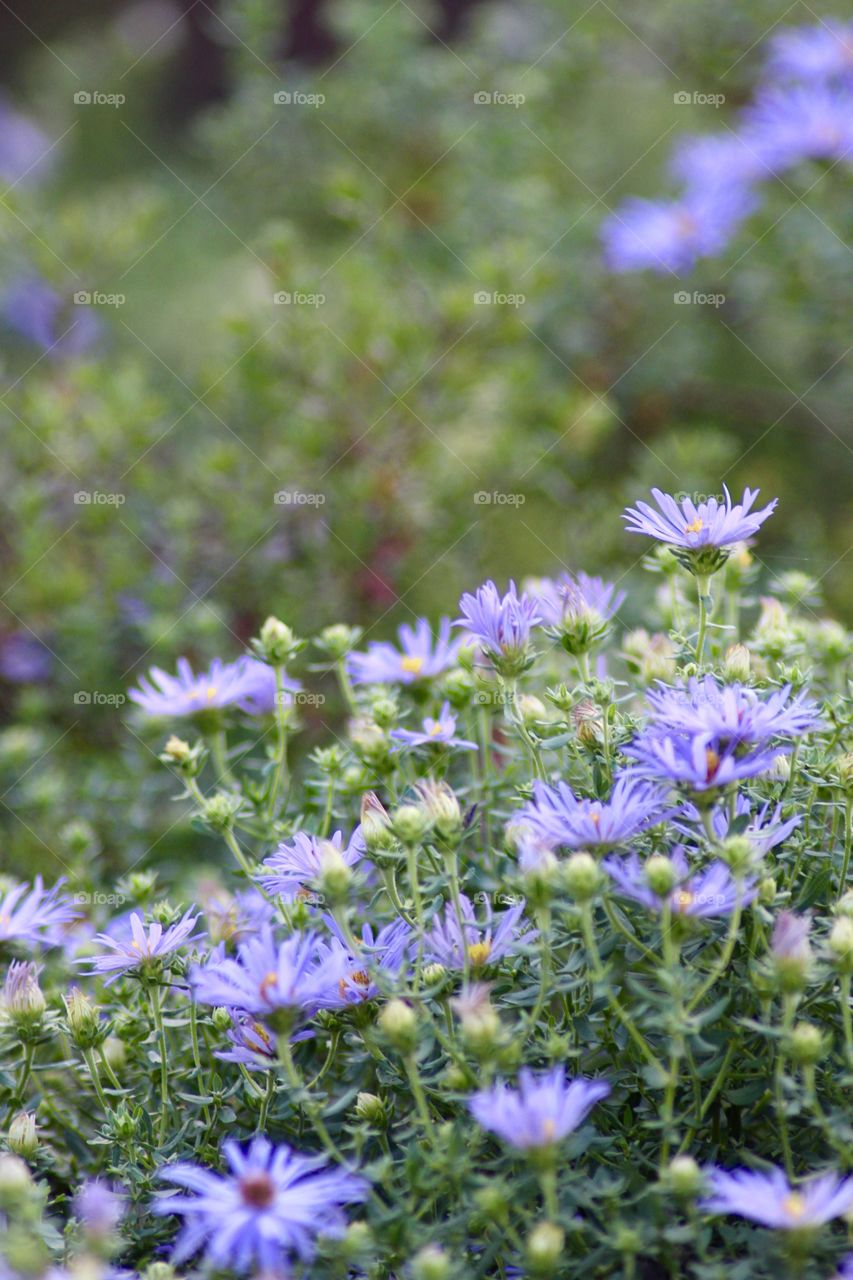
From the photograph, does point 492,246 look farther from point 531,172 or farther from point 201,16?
point 201,16

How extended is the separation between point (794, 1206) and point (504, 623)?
1.52 feet

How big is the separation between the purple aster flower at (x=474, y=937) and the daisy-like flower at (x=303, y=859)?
0.08 metres

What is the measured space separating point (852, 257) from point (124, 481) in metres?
1.21

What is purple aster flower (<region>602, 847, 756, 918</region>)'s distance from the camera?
811mm

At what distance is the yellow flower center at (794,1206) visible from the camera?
72 centimetres

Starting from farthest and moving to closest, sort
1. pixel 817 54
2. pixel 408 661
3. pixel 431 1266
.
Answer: pixel 817 54
pixel 408 661
pixel 431 1266

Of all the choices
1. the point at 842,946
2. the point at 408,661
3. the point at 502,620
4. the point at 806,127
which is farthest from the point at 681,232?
the point at 842,946

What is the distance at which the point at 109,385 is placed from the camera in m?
1.96

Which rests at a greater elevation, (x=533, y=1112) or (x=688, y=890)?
(x=688, y=890)

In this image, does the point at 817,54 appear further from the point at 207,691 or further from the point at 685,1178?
the point at 685,1178

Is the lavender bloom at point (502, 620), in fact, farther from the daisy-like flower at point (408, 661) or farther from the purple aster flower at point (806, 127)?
the purple aster flower at point (806, 127)

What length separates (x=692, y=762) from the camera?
32.8 inches

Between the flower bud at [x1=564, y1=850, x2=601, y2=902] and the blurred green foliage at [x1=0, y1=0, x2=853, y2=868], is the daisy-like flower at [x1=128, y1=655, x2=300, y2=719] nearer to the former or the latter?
the blurred green foliage at [x1=0, y1=0, x2=853, y2=868]

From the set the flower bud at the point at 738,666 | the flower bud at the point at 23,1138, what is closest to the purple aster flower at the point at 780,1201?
the flower bud at the point at 738,666
